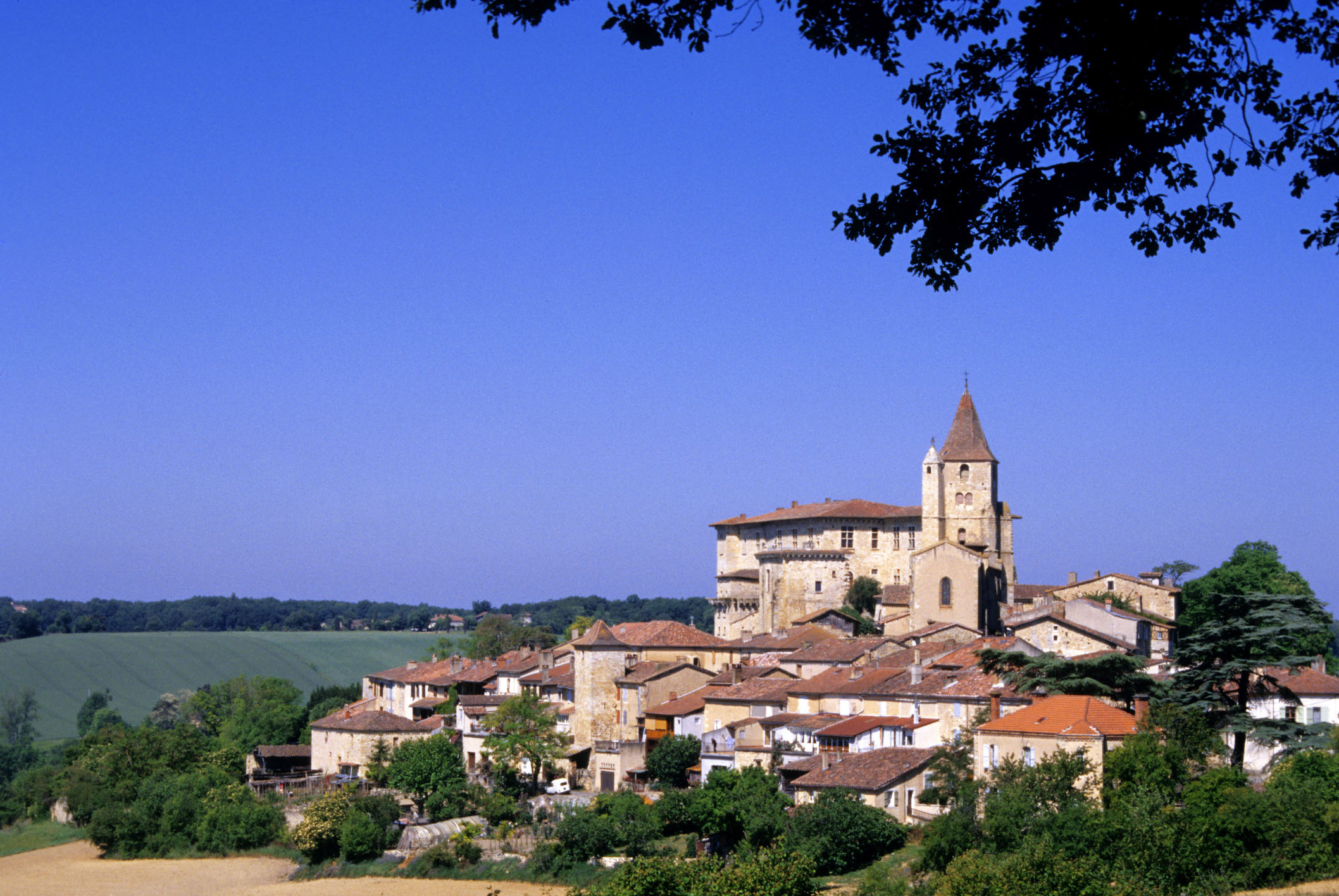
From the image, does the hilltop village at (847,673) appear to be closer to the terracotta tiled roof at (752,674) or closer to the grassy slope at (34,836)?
the terracotta tiled roof at (752,674)

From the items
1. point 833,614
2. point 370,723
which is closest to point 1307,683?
point 833,614

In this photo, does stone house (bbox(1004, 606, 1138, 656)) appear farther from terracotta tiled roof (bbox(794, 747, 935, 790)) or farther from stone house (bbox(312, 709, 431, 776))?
stone house (bbox(312, 709, 431, 776))

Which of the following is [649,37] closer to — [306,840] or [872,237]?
[872,237]

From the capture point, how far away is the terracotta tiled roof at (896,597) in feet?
227

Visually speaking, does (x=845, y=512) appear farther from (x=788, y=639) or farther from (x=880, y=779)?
(x=880, y=779)

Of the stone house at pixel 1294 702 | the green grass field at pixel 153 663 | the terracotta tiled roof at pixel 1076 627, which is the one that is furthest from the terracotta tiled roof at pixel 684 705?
the green grass field at pixel 153 663

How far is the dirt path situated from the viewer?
133 feet

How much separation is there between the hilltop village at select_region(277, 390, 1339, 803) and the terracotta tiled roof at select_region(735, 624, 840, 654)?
0.16m

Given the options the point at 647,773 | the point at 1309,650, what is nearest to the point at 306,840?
the point at 647,773

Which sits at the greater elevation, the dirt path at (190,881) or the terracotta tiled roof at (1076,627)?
the terracotta tiled roof at (1076,627)

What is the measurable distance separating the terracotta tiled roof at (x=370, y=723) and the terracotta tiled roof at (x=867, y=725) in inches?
920

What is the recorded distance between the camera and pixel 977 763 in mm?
35719

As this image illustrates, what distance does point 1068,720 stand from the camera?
113ft

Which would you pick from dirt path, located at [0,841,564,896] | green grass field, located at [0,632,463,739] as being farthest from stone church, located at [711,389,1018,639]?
green grass field, located at [0,632,463,739]
